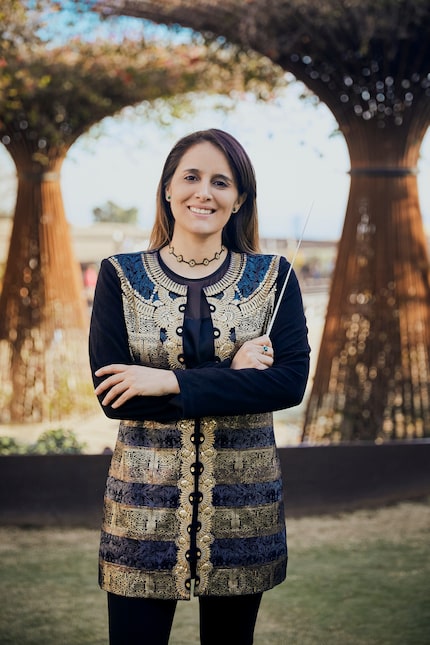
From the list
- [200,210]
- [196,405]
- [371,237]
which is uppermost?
[371,237]

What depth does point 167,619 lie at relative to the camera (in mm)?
1827

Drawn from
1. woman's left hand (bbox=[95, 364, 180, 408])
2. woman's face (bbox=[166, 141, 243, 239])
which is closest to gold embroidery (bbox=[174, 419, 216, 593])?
woman's left hand (bbox=[95, 364, 180, 408])

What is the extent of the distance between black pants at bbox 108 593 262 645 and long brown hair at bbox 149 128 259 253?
0.74 m

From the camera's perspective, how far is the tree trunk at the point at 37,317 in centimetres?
639

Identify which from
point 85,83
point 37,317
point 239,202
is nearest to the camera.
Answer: point 239,202

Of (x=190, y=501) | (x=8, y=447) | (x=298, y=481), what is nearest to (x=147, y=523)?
(x=190, y=501)

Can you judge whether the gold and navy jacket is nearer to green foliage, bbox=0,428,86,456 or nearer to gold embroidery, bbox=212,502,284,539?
gold embroidery, bbox=212,502,284,539

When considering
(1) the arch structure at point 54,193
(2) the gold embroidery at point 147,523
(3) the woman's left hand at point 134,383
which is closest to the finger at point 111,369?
(3) the woman's left hand at point 134,383

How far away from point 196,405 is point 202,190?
1.45 feet

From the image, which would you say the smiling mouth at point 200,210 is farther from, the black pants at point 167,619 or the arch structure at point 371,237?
the arch structure at point 371,237

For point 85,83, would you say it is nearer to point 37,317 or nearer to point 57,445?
point 37,317

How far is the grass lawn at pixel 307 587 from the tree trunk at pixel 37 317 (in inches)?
81.1

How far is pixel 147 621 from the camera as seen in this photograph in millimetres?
1787

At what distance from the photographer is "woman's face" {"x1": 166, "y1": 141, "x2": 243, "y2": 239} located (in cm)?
184
